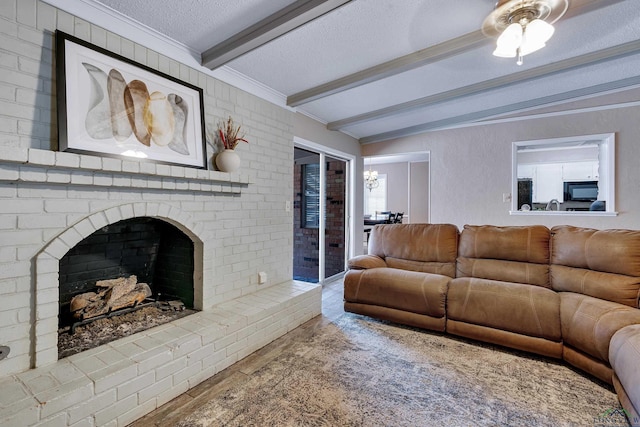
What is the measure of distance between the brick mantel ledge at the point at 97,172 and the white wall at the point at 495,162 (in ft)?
12.2

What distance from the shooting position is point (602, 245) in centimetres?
232

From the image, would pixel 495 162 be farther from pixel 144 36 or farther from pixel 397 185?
pixel 144 36

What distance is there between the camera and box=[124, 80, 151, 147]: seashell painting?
1986 millimetres

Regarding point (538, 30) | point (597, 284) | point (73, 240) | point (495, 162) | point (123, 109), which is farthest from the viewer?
point (495, 162)

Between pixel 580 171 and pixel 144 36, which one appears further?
pixel 580 171

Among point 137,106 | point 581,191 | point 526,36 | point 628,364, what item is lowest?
point 628,364

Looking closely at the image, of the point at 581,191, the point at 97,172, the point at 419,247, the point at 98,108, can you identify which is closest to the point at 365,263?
the point at 419,247

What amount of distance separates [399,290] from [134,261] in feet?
7.66

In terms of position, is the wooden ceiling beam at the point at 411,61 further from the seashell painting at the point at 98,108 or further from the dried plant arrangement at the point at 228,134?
the seashell painting at the point at 98,108

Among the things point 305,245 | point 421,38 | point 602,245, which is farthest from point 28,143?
point 602,245

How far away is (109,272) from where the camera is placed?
88.7 inches

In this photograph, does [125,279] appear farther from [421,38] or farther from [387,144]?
[387,144]

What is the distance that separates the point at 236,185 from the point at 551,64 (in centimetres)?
343

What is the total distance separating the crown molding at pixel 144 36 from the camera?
5.83 feet
